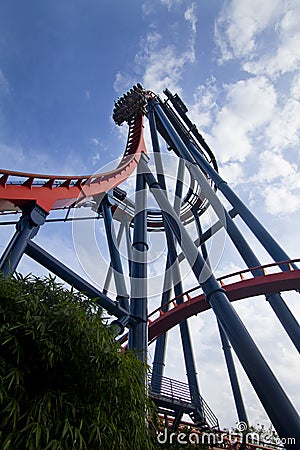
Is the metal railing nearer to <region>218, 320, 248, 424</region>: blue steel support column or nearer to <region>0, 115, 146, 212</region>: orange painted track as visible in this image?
<region>218, 320, 248, 424</region>: blue steel support column

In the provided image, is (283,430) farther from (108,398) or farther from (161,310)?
(161,310)

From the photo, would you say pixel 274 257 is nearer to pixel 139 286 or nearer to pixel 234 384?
pixel 139 286

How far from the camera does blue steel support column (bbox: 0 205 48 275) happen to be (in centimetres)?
566

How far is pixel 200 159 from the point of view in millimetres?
11164

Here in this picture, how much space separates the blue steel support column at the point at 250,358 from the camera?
371cm

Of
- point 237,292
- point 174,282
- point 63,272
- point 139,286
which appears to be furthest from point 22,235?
point 174,282

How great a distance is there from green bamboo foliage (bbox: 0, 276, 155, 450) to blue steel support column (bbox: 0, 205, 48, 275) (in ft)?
9.07

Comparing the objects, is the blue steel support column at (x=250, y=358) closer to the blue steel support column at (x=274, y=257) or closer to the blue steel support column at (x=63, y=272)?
the blue steel support column at (x=63, y=272)

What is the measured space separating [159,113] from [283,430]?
10.1 m

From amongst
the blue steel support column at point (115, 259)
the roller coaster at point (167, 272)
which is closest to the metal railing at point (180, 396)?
the roller coaster at point (167, 272)

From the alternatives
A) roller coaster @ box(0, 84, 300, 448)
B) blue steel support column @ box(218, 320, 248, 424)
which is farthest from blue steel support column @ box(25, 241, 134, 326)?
blue steel support column @ box(218, 320, 248, 424)

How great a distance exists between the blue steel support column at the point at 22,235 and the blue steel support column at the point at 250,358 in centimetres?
269

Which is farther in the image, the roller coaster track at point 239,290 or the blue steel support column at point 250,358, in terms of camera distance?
the roller coaster track at point 239,290

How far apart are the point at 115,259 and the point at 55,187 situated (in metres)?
2.07
